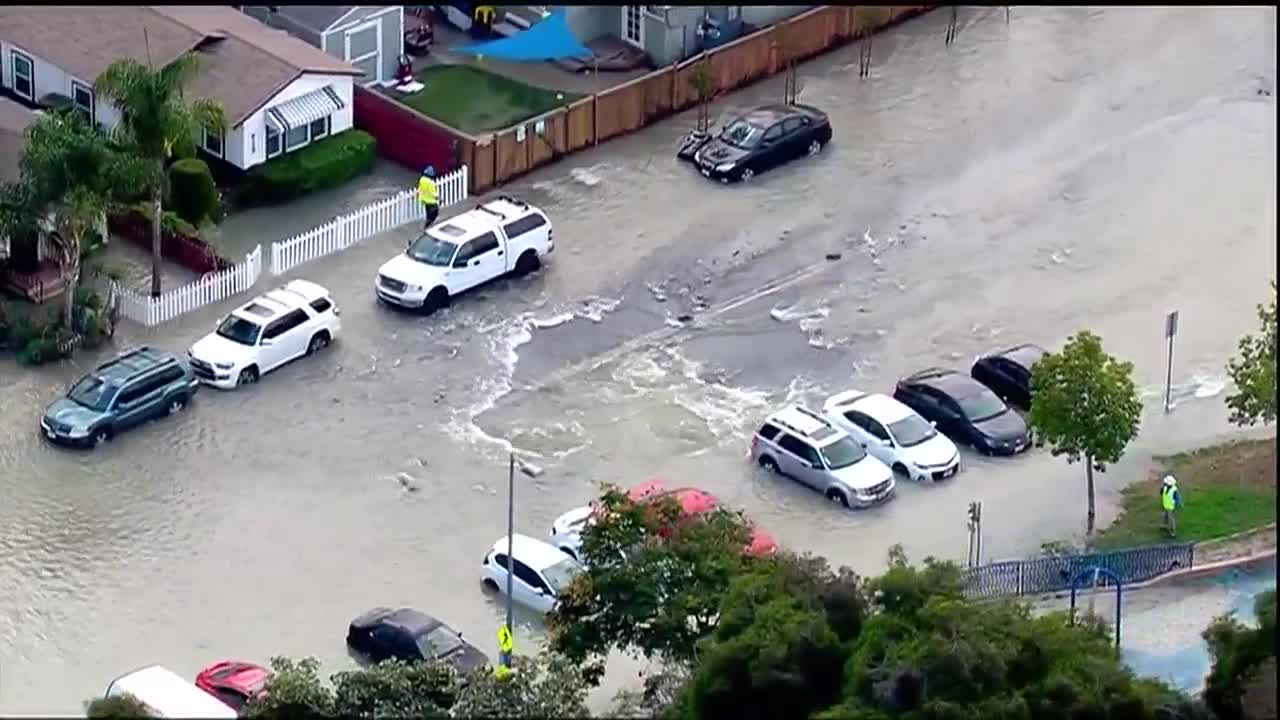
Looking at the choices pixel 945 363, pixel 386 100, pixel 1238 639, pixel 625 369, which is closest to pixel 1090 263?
pixel 945 363

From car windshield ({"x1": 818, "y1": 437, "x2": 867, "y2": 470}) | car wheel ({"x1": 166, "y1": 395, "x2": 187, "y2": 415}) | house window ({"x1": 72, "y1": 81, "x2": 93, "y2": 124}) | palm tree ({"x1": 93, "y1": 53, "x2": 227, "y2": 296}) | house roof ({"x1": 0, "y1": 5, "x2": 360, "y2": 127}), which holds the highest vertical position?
palm tree ({"x1": 93, "y1": 53, "x2": 227, "y2": 296})

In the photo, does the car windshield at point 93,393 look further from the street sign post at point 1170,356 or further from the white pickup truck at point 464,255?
the street sign post at point 1170,356

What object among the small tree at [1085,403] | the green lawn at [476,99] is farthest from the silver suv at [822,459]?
the green lawn at [476,99]

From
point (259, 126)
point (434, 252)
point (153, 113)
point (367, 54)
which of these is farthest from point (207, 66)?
point (434, 252)

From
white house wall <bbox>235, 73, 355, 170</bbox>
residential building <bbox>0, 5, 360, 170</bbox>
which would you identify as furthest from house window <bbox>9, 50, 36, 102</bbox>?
white house wall <bbox>235, 73, 355, 170</bbox>

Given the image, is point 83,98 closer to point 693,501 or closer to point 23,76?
point 23,76

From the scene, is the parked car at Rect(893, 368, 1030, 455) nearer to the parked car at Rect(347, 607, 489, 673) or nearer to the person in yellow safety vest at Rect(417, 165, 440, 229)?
the parked car at Rect(347, 607, 489, 673)

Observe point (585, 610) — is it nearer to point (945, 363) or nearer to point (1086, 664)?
point (1086, 664)
